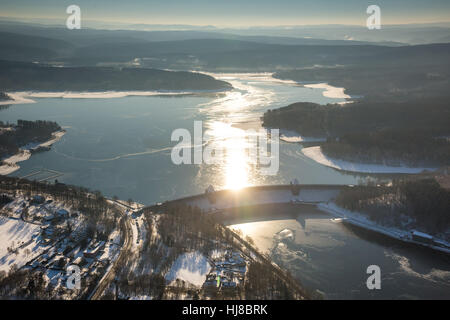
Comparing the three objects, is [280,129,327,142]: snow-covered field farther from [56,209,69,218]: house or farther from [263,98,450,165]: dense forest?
[56,209,69,218]: house

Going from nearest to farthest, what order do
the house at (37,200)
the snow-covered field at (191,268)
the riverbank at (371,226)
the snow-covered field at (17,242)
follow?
the snow-covered field at (191,268) → the snow-covered field at (17,242) → the riverbank at (371,226) → the house at (37,200)

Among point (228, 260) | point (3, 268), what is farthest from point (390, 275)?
point (3, 268)

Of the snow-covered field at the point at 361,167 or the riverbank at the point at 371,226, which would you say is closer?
the riverbank at the point at 371,226

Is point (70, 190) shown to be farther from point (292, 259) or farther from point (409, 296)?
point (409, 296)

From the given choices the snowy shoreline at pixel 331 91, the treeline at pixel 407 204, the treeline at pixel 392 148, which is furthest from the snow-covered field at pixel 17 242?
the snowy shoreline at pixel 331 91

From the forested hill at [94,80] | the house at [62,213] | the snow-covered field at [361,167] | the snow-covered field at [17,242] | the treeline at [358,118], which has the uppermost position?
the forested hill at [94,80]

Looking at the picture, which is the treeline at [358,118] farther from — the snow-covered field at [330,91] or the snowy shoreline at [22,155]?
the snowy shoreline at [22,155]

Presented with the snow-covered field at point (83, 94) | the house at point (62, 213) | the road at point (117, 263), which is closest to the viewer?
the road at point (117, 263)
